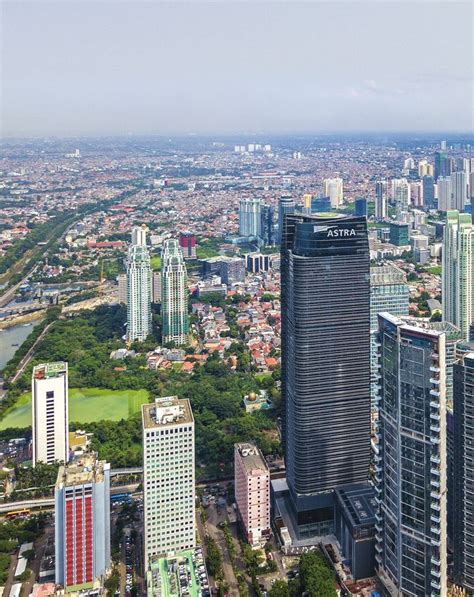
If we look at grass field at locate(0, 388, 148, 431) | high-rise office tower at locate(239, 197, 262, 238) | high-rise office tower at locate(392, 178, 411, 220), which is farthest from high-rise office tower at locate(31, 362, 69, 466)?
high-rise office tower at locate(392, 178, 411, 220)

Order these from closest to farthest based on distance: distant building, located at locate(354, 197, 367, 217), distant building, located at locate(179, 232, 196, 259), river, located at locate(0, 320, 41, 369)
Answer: river, located at locate(0, 320, 41, 369) < distant building, located at locate(179, 232, 196, 259) < distant building, located at locate(354, 197, 367, 217)

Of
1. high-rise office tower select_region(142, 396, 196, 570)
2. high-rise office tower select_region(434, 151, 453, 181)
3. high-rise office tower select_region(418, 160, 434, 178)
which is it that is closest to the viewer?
high-rise office tower select_region(142, 396, 196, 570)

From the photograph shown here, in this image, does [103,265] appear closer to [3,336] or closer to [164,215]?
[3,336]

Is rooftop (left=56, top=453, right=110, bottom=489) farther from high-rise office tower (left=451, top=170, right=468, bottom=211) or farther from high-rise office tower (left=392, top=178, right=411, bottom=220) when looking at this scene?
high-rise office tower (left=392, top=178, right=411, bottom=220)

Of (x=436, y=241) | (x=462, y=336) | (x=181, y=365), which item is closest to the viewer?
(x=462, y=336)

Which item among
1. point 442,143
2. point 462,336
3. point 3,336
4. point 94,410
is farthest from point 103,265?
point 442,143

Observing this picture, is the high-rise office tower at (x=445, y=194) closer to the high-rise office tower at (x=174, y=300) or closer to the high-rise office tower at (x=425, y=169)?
the high-rise office tower at (x=425, y=169)

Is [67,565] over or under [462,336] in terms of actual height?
under

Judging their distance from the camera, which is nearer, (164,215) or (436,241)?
(436,241)
